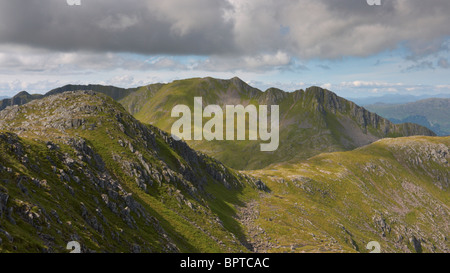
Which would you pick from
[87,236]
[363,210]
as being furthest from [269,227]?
[363,210]

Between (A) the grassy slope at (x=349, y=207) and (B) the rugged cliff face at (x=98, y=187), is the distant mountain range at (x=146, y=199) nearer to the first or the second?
(B) the rugged cliff face at (x=98, y=187)

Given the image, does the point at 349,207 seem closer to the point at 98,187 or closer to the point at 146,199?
the point at 146,199

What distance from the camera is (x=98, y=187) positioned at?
52156 mm

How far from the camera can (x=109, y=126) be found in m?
79.2

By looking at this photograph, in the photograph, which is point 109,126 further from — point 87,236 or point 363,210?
point 363,210

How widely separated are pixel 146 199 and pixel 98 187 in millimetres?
14365

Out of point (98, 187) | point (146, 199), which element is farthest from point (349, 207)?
point (98, 187)

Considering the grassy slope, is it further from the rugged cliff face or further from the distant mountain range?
the rugged cliff face

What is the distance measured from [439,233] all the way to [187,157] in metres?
159

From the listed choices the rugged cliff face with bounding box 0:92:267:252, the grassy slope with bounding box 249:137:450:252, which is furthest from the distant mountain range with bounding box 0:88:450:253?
the grassy slope with bounding box 249:137:450:252

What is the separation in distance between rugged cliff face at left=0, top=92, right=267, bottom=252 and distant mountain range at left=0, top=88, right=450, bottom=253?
24cm

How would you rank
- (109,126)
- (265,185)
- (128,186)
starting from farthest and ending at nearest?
(265,185)
(109,126)
(128,186)

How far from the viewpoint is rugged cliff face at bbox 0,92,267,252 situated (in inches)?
1273
